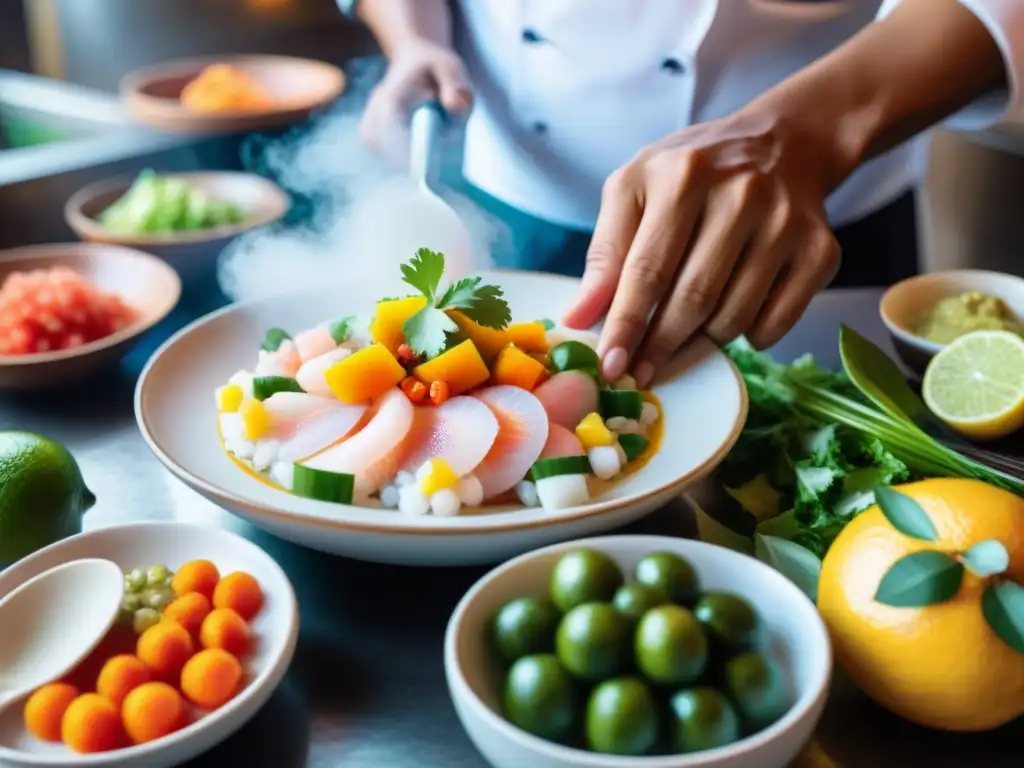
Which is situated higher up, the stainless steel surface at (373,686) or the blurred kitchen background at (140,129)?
the stainless steel surface at (373,686)

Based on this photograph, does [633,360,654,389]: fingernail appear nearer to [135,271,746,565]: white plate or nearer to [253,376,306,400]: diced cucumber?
[135,271,746,565]: white plate

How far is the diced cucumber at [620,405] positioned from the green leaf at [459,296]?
23 centimetres

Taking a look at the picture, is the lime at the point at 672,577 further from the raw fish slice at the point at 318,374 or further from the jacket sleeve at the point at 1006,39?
the jacket sleeve at the point at 1006,39

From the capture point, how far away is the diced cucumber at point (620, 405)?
1.31 metres

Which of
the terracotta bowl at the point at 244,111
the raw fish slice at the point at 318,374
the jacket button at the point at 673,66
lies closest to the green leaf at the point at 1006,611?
the raw fish slice at the point at 318,374

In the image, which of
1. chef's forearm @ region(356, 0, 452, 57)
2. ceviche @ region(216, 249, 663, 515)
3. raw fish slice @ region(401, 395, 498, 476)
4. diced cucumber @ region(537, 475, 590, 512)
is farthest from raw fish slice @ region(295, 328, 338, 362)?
chef's forearm @ region(356, 0, 452, 57)

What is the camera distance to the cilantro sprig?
1.25 metres

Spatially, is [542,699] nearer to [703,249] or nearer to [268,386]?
[268,386]

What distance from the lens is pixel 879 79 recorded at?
1559 millimetres

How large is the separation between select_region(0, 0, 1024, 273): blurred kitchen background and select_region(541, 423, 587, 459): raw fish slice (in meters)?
1.60

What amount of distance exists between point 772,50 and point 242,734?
161cm

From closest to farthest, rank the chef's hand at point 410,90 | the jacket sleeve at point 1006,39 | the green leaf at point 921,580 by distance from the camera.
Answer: the green leaf at point 921,580 → the jacket sleeve at point 1006,39 → the chef's hand at point 410,90

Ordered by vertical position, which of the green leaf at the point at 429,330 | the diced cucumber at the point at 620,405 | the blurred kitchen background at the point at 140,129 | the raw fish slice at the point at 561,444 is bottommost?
the blurred kitchen background at the point at 140,129

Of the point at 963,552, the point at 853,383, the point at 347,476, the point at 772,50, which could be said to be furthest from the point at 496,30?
the point at 963,552
